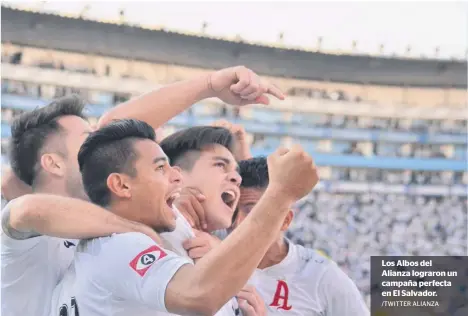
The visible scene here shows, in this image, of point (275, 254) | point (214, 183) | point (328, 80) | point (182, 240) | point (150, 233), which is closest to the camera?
point (150, 233)

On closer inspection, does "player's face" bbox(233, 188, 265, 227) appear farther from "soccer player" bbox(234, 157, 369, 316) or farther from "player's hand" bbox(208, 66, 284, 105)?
"player's hand" bbox(208, 66, 284, 105)

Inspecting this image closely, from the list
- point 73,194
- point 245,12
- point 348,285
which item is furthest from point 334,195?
point 73,194

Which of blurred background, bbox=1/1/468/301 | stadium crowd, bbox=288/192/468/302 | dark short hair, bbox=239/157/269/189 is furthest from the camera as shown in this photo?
stadium crowd, bbox=288/192/468/302

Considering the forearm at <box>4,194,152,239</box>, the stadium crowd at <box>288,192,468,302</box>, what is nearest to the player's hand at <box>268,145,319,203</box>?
the forearm at <box>4,194,152,239</box>

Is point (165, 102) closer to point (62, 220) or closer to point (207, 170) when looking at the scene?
point (207, 170)

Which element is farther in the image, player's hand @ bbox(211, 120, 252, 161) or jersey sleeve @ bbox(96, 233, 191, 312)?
player's hand @ bbox(211, 120, 252, 161)

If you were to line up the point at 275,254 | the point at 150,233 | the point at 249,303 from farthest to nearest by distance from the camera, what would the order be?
the point at 275,254, the point at 249,303, the point at 150,233

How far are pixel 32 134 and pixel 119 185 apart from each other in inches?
15.5

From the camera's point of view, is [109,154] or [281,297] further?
[281,297]

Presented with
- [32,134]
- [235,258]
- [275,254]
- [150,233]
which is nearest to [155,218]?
[150,233]

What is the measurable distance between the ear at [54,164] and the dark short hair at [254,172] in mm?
417

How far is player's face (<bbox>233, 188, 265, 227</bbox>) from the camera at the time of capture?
1523 mm

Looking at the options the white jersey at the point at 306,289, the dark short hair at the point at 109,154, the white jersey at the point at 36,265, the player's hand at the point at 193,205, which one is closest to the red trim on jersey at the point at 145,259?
the dark short hair at the point at 109,154

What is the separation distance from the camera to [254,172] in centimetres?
154
